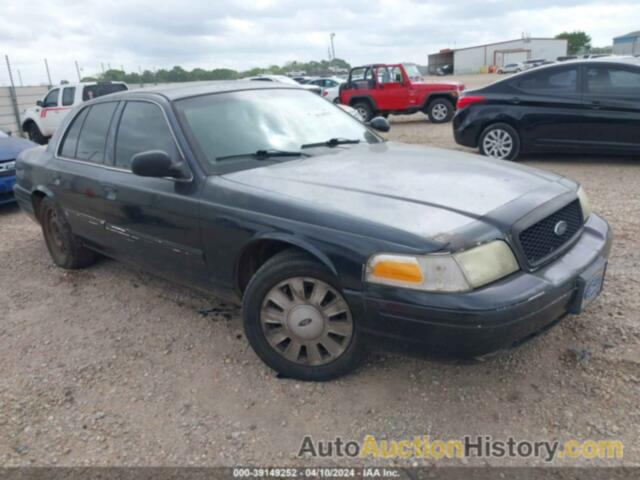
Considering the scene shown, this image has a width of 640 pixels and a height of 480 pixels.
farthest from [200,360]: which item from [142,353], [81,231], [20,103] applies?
[20,103]

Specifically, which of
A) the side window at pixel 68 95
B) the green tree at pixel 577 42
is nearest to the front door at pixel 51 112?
the side window at pixel 68 95

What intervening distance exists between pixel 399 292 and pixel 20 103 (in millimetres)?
21159

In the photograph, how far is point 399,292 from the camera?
240cm

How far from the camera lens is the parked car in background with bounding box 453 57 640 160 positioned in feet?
23.8

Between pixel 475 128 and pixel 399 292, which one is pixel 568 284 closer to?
pixel 399 292

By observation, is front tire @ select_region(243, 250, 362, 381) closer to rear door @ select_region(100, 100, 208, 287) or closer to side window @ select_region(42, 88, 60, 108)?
rear door @ select_region(100, 100, 208, 287)

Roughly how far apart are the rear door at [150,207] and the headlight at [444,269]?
1305 mm

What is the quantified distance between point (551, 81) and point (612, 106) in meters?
0.94

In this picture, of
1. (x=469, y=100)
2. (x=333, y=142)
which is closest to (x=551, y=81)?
(x=469, y=100)

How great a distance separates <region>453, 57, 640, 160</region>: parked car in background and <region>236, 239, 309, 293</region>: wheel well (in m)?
6.11

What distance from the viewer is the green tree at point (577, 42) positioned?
80.8m

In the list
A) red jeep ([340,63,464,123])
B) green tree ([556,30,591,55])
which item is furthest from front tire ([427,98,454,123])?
green tree ([556,30,591,55])

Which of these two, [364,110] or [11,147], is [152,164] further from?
[364,110]

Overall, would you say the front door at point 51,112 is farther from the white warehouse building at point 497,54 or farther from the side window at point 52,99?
the white warehouse building at point 497,54
